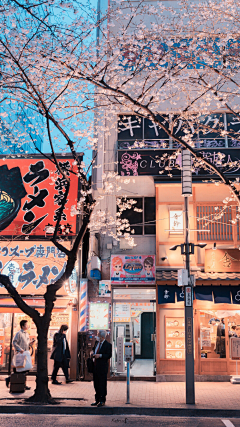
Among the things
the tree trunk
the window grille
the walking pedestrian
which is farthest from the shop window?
the tree trunk

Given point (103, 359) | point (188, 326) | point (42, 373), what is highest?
point (188, 326)

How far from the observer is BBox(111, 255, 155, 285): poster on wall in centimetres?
1630

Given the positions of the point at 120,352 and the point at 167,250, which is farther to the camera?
the point at 167,250

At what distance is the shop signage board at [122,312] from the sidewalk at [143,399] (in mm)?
2744

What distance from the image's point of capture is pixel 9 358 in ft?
51.3

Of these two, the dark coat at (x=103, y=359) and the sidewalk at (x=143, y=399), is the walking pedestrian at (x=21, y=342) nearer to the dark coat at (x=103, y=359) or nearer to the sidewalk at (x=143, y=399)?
the sidewalk at (x=143, y=399)

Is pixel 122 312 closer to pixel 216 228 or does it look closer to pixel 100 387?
pixel 216 228

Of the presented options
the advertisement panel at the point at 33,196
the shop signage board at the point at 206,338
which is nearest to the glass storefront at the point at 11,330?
the advertisement panel at the point at 33,196

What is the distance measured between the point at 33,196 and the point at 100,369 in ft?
28.6

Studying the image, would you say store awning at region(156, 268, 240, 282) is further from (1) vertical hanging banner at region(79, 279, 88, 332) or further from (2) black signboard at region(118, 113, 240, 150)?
(2) black signboard at region(118, 113, 240, 150)

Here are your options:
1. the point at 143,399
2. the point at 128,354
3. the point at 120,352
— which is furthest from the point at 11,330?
the point at 143,399

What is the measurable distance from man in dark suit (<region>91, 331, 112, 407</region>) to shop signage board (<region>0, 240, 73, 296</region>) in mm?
5174

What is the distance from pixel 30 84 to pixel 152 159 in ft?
24.1

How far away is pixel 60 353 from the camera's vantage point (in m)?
14.4
